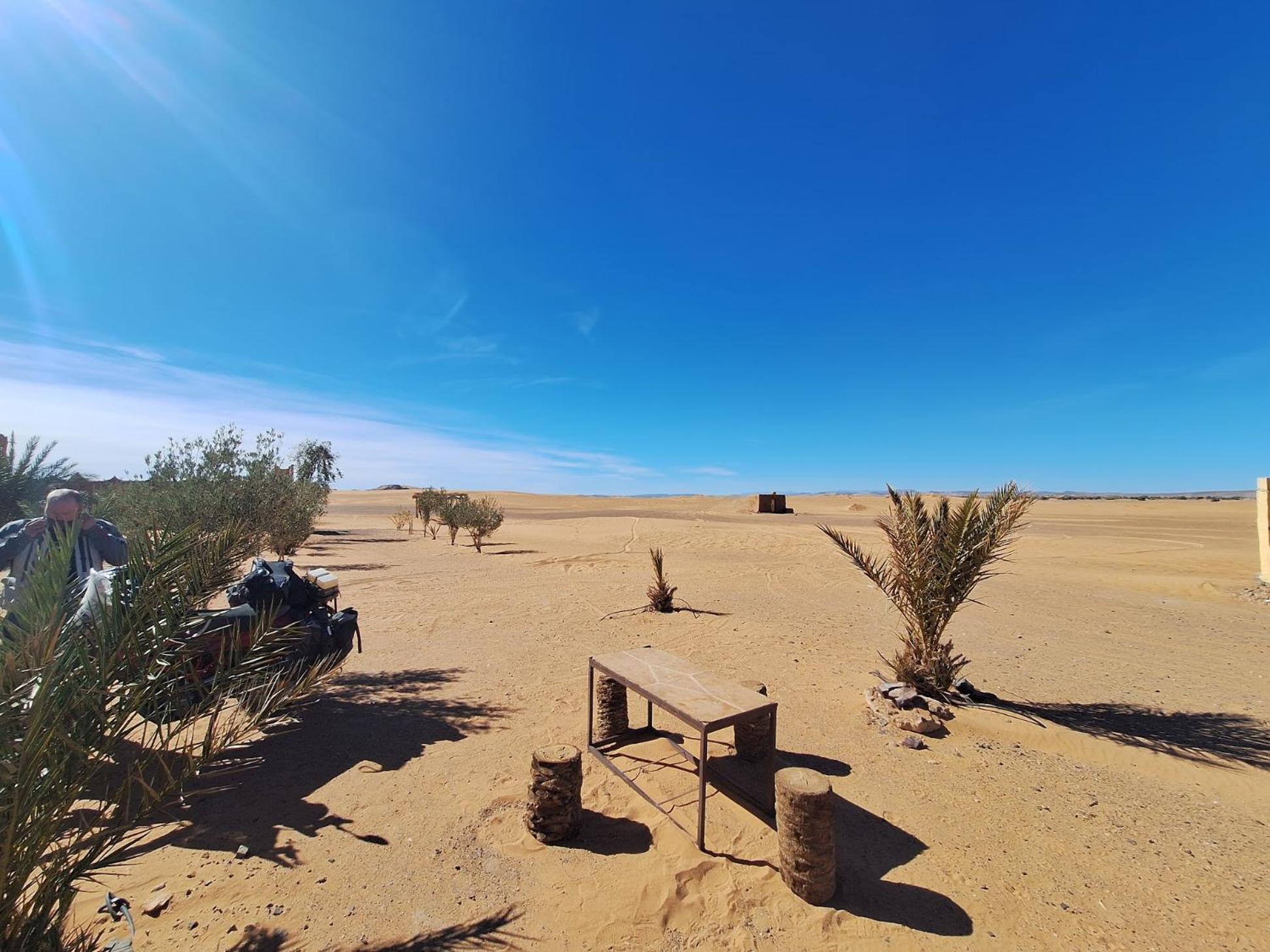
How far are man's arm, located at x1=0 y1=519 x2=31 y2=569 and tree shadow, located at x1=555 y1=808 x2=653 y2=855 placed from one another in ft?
15.6

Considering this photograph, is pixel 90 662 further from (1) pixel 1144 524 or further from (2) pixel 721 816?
(1) pixel 1144 524

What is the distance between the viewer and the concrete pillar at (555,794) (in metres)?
3.39

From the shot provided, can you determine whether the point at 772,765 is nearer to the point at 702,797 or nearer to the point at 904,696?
the point at 702,797

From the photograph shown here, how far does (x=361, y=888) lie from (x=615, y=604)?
7760mm

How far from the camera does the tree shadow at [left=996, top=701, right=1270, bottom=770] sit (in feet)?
15.6

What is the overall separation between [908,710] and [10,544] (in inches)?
312

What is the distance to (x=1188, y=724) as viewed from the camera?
17.7 feet

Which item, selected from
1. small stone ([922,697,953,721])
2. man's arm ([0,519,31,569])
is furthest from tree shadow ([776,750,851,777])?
man's arm ([0,519,31,569])

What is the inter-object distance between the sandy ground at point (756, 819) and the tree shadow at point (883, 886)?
0.01m

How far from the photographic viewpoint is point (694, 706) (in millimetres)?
3527

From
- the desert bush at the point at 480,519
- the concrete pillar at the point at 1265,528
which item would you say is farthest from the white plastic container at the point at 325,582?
the concrete pillar at the point at 1265,528

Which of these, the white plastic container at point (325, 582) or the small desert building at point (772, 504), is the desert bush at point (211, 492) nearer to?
the white plastic container at point (325, 582)

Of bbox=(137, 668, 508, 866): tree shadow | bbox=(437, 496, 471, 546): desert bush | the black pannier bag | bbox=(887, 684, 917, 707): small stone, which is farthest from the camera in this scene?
bbox=(437, 496, 471, 546): desert bush

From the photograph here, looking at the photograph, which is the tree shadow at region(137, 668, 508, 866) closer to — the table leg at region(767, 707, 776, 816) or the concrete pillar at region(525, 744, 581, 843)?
the concrete pillar at region(525, 744, 581, 843)
